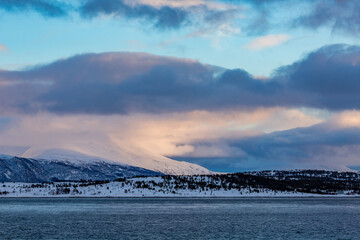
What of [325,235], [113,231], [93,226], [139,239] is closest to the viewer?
[139,239]

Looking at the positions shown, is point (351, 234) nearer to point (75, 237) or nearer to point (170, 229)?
point (170, 229)

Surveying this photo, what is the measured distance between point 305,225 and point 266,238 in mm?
41978

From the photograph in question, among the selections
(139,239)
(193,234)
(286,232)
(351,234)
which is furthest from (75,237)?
(351,234)

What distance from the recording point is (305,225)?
15600 centimetres

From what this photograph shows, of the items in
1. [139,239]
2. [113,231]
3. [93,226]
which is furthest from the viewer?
[93,226]

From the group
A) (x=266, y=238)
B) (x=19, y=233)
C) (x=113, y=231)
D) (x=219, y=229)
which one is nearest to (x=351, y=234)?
(x=266, y=238)

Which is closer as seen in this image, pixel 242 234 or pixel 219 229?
pixel 242 234

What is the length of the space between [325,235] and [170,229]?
39.8 m

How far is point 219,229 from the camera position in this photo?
141 m

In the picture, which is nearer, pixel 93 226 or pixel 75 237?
pixel 75 237

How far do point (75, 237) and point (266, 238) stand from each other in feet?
143

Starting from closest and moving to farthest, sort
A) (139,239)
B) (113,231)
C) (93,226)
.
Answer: (139,239) < (113,231) < (93,226)

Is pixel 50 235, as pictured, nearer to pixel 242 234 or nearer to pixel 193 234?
pixel 193 234

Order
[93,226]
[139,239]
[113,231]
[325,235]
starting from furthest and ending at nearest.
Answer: [93,226] → [113,231] → [325,235] → [139,239]
